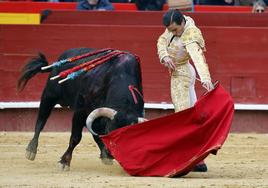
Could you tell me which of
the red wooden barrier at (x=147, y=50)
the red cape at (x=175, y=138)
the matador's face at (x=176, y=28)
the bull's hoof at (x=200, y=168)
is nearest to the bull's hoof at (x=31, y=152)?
the red cape at (x=175, y=138)

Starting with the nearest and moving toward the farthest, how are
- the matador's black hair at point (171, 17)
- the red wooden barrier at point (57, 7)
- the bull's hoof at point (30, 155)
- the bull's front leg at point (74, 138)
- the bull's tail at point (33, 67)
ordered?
the matador's black hair at point (171, 17) < the bull's front leg at point (74, 138) < the bull's hoof at point (30, 155) < the bull's tail at point (33, 67) < the red wooden barrier at point (57, 7)

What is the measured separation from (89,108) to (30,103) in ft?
9.65

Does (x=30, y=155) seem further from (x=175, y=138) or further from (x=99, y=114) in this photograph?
(x=175, y=138)

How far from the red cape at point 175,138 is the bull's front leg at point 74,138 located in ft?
1.84

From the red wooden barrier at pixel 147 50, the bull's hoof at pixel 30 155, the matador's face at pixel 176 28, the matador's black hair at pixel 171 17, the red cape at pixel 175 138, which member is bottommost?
the red wooden barrier at pixel 147 50

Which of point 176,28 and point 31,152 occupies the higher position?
point 176,28

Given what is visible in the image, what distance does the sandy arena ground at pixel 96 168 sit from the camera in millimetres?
7066

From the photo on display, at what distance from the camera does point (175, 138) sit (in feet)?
24.7

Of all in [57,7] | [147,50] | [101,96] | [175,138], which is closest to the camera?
[175,138]

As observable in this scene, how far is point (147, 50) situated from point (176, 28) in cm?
354

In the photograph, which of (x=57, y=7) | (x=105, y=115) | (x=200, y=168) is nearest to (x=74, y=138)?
(x=105, y=115)

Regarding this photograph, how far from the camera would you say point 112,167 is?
8305mm

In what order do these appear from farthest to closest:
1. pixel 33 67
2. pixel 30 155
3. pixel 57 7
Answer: pixel 57 7, pixel 33 67, pixel 30 155

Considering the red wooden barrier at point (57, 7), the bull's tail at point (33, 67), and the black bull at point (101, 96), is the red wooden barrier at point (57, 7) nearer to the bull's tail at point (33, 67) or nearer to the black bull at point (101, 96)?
the bull's tail at point (33, 67)
